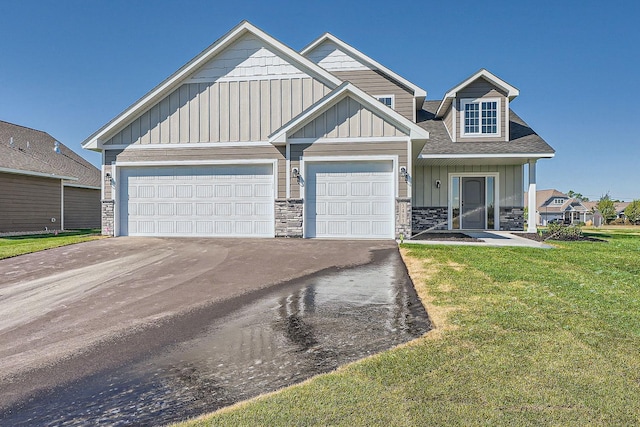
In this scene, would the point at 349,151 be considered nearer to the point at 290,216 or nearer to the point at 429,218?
the point at 290,216

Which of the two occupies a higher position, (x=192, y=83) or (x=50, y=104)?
(x=50, y=104)

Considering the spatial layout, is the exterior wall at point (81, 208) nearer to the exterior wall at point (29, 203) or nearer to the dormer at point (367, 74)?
the exterior wall at point (29, 203)

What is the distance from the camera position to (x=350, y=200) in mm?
10789

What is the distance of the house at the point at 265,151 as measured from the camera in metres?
10.6

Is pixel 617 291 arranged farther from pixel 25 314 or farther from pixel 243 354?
pixel 25 314

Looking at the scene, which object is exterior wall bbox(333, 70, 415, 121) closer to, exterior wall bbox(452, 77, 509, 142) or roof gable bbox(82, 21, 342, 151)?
exterior wall bbox(452, 77, 509, 142)

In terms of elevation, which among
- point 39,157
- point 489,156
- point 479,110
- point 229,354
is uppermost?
point 479,110

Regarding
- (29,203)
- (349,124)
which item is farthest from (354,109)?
(29,203)

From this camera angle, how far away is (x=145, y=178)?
11.8 m

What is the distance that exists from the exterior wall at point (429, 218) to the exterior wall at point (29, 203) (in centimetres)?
1758

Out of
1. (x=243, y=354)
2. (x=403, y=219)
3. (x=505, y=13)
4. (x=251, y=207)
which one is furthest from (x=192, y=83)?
(x=505, y=13)

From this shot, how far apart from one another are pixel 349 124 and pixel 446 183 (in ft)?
21.1

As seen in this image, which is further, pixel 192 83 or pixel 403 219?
pixel 192 83

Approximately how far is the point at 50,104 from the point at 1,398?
85.6 feet
